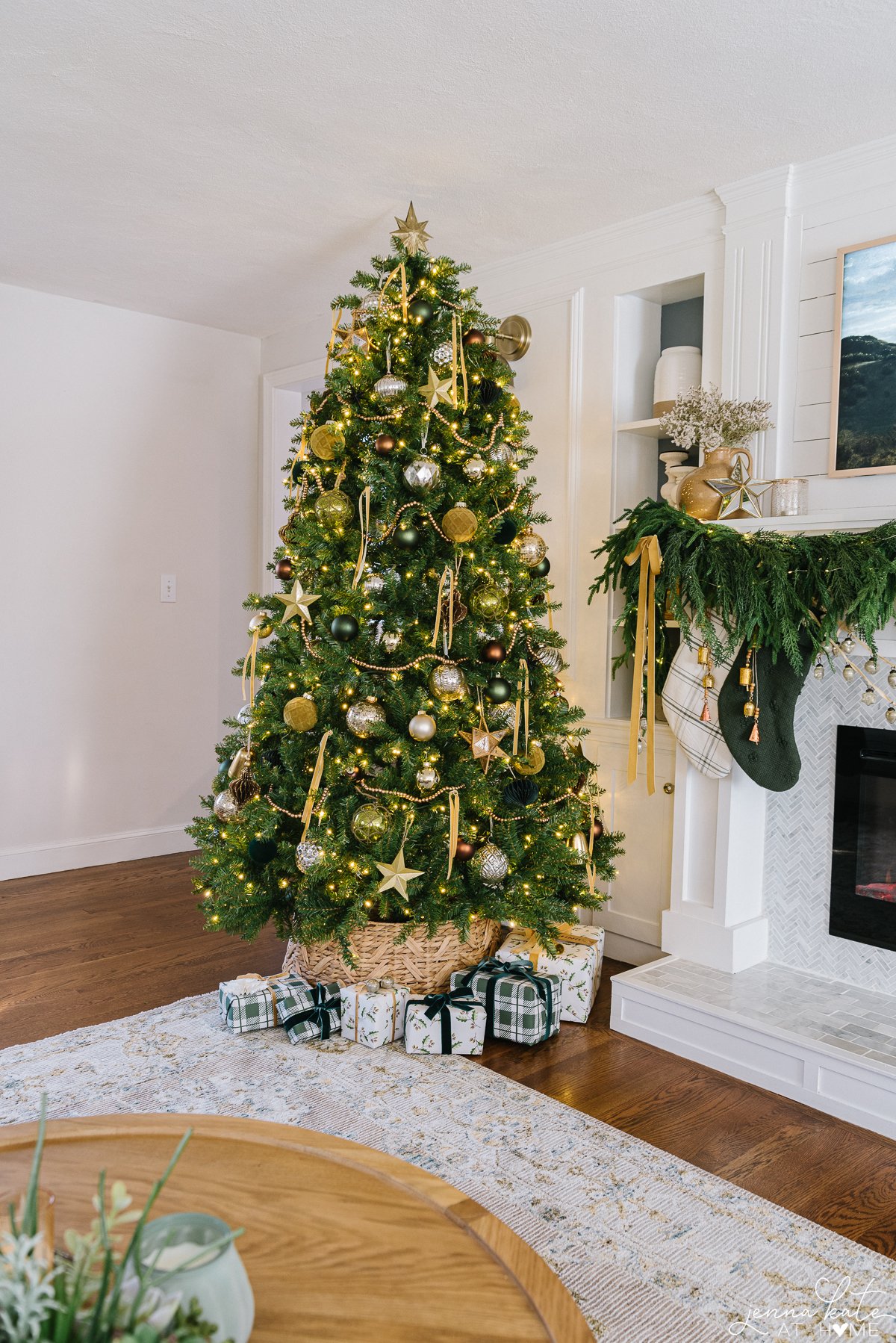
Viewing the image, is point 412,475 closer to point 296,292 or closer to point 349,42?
point 349,42

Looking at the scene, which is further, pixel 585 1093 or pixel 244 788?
pixel 244 788

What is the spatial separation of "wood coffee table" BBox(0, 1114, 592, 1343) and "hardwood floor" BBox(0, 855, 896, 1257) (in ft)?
3.55

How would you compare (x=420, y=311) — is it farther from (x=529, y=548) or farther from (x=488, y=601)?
(x=488, y=601)

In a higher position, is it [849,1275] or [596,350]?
[596,350]

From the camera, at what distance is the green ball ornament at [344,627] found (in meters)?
2.43

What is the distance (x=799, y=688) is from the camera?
8.27 ft

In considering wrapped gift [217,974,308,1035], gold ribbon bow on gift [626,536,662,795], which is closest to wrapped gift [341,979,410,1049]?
wrapped gift [217,974,308,1035]

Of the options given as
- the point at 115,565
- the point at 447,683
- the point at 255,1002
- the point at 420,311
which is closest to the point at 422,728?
the point at 447,683

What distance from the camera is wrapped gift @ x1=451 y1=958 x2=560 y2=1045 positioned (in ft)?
7.97

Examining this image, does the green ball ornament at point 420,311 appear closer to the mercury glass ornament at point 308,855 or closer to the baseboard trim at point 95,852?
the mercury glass ornament at point 308,855

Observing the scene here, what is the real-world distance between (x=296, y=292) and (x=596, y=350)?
1378mm

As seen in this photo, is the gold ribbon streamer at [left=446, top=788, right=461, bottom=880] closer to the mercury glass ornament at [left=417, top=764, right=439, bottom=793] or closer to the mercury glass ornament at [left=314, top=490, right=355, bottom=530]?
the mercury glass ornament at [left=417, top=764, right=439, bottom=793]

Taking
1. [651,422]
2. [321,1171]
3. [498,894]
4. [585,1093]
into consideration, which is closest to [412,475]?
[651,422]

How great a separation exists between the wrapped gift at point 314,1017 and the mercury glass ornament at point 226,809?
49cm
